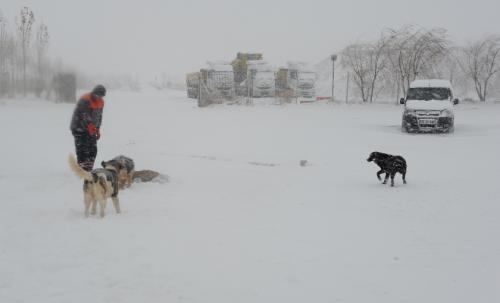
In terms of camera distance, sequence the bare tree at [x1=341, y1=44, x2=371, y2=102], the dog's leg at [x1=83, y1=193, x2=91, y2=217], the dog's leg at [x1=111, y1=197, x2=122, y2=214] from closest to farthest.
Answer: the dog's leg at [x1=83, y1=193, x2=91, y2=217] < the dog's leg at [x1=111, y1=197, x2=122, y2=214] < the bare tree at [x1=341, y1=44, x2=371, y2=102]

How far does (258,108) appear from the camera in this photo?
33688 mm

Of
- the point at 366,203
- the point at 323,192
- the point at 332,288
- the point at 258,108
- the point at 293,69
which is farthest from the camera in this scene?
the point at 293,69

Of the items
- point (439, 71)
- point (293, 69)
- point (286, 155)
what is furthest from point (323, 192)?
point (439, 71)

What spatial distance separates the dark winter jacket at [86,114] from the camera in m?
8.95

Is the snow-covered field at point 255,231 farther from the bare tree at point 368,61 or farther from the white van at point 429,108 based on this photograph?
the bare tree at point 368,61

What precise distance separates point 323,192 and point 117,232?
4.44m

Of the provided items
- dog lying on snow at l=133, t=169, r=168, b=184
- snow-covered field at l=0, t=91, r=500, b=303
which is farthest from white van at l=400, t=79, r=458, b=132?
dog lying on snow at l=133, t=169, r=168, b=184

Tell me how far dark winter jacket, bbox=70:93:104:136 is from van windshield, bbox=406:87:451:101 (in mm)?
16300

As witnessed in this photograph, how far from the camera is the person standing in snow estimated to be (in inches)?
352

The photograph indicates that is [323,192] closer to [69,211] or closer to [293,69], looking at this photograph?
[69,211]

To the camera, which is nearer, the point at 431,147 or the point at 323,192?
the point at 323,192

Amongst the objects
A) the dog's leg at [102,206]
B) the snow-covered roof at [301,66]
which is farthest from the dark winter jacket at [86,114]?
the snow-covered roof at [301,66]

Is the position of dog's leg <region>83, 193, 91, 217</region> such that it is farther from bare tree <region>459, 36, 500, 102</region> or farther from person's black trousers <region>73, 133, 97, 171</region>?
bare tree <region>459, 36, 500, 102</region>

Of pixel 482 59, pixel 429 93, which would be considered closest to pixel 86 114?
pixel 429 93
